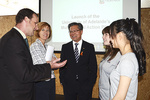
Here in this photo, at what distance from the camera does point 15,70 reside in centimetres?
117

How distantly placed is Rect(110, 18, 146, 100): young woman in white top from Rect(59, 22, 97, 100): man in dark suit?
3.90 ft

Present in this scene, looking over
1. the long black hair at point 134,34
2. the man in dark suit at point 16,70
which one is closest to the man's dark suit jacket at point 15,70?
the man in dark suit at point 16,70

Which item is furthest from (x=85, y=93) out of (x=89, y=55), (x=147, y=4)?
(x=147, y=4)

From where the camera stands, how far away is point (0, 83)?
127 centimetres

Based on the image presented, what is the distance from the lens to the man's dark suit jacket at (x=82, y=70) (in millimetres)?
2348

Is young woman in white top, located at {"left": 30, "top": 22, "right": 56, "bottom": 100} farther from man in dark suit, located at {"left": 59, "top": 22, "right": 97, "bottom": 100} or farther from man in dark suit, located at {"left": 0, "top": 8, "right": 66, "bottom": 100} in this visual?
man in dark suit, located at {"left": 0, "top": 8, "right": 66, "bottom": 100}

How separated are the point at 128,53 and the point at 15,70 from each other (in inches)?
40.7

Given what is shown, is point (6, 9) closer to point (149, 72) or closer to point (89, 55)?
point (89, 55)

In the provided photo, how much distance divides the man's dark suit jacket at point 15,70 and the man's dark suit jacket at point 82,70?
3.59ft

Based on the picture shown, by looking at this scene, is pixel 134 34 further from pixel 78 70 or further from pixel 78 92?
pixel 78 92

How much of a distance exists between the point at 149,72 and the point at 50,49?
2.96m

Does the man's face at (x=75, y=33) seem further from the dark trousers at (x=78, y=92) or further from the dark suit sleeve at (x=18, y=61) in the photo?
the dark suit sleeve at (x=18, y=61)

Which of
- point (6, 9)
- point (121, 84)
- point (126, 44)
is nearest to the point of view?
point (121, 84)

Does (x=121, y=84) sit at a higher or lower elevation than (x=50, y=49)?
lower
